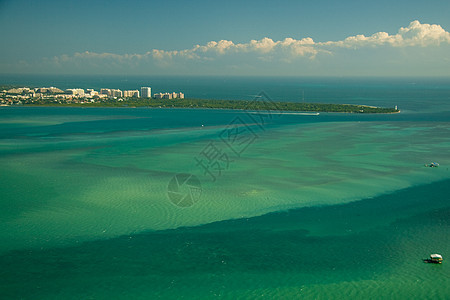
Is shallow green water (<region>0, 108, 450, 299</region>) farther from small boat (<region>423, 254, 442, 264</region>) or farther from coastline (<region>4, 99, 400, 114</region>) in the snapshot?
coastline (<region>4, 99, 400, 114</region>)

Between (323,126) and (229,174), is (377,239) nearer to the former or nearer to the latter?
(229,174)

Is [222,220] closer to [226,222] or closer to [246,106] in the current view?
[226,222]

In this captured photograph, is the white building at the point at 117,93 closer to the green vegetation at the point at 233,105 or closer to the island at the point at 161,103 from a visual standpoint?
the island at the point at 161,103

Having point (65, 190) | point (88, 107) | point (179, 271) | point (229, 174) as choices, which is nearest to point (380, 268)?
point (179, 271)

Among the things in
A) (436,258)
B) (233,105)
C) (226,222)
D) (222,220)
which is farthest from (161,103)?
(436,258)

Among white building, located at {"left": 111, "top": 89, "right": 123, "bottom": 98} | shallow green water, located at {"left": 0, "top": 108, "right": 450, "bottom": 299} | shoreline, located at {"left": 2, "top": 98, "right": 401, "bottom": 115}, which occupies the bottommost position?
shallow green water, located at {"left": 0, "top": 108, "right": 450, "bottom": 299}

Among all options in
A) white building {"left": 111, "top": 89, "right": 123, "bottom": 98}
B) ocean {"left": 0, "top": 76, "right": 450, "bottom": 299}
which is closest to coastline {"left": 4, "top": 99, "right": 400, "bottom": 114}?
white building {"left": 111, "top": 89, "right": 123, "bottom": 98}
